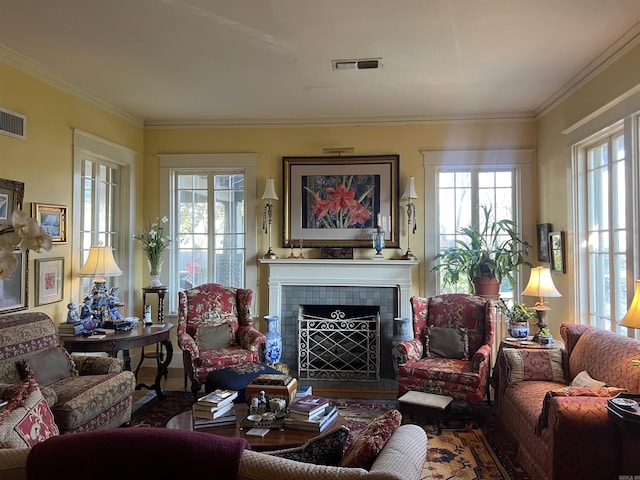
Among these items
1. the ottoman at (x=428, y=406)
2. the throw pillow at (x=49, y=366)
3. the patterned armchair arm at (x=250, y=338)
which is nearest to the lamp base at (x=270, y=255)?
the patterned armchair arm at (x=250, y=338)

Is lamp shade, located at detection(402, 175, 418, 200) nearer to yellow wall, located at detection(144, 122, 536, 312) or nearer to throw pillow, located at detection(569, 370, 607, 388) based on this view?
yellow wall, located at detection(144, 122, 536, 312)

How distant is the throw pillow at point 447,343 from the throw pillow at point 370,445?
8.70 ft

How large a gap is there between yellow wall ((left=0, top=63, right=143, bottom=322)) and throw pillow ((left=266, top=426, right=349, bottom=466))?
3098mm

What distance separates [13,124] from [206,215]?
222 cm

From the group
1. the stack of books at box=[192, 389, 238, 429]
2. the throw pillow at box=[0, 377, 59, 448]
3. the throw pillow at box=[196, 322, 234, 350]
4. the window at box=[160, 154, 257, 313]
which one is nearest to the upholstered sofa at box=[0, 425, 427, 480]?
the throw pillow at box=[0, 377, 59, 448]

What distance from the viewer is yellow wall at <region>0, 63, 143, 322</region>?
3480 mm

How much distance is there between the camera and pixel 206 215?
5371 millimetres

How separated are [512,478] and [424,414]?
2.75 ft

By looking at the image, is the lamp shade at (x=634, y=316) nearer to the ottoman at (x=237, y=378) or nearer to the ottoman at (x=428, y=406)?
the ottoman at (x=428, y=406)

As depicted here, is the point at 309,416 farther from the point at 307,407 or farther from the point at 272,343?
the point at 272,343

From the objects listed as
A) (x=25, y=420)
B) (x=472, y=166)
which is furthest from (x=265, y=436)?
(x=472, y=166)

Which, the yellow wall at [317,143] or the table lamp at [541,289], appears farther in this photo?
the yellow wall at [317,143]

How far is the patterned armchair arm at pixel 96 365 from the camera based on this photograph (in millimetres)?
3475

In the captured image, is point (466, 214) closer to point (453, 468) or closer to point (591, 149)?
point (591, 149)
